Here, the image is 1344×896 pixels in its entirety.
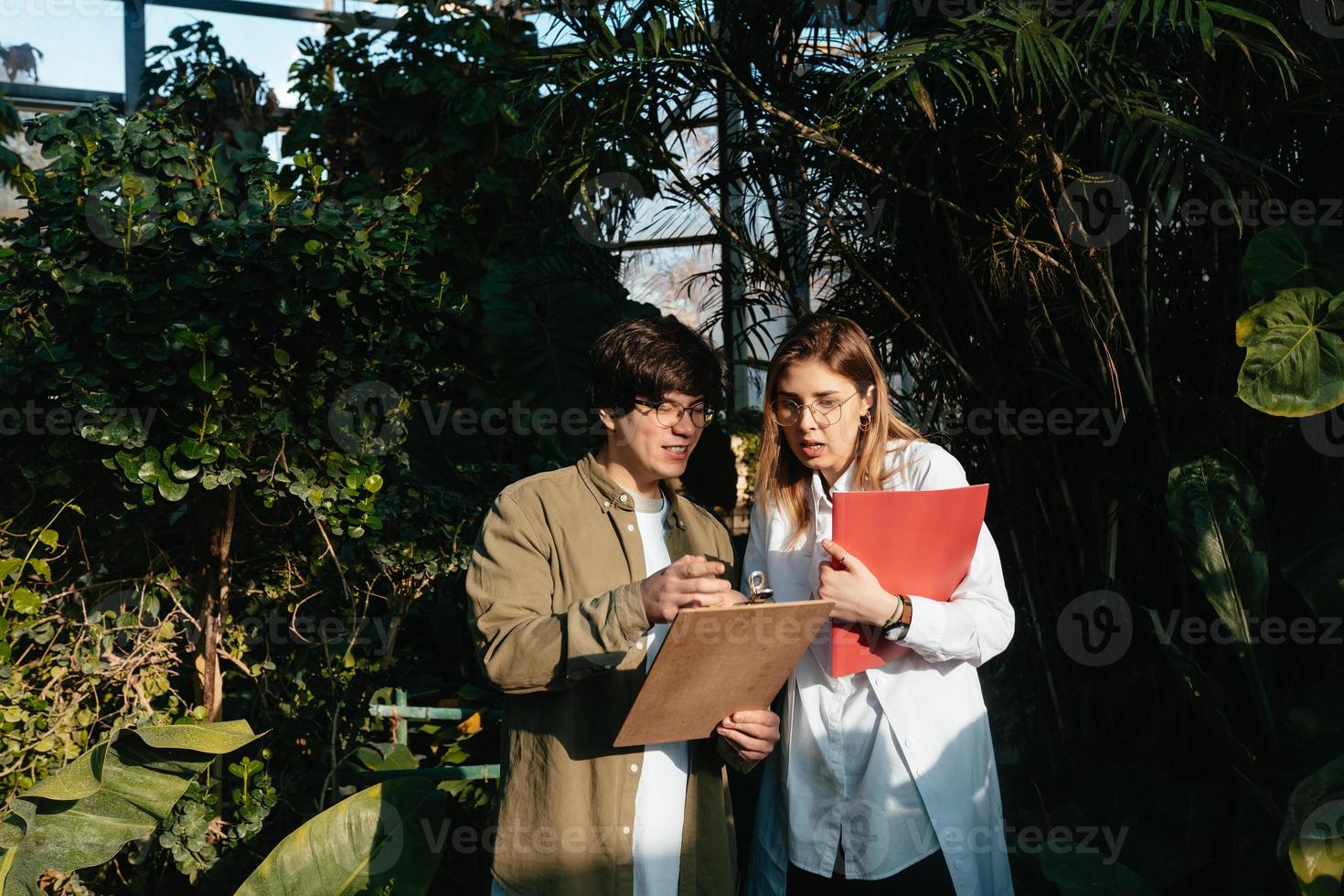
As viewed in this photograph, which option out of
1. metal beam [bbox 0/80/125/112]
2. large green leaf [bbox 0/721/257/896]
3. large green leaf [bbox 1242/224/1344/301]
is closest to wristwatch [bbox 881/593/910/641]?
large green leaf [bbox 1242/224/1344/301]

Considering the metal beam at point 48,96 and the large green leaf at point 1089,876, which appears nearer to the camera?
the large green leaf at point 1089,876

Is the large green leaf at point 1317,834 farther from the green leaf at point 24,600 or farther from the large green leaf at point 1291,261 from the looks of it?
the green leaf at point 24,600

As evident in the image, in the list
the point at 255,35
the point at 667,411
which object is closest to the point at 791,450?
the point at 667,411

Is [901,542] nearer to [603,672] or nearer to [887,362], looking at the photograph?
[603,672]

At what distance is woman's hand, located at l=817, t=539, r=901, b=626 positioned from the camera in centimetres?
168

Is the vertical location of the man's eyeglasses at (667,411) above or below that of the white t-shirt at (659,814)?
above

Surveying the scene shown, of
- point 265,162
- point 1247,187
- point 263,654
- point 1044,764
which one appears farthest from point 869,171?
point 263,654

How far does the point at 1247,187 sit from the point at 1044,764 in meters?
1.67

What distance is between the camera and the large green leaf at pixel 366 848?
7.92 feet

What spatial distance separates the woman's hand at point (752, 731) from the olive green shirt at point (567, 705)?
2.8 inches

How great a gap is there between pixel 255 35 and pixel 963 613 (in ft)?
19.0

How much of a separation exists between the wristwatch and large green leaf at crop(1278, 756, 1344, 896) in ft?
3.34

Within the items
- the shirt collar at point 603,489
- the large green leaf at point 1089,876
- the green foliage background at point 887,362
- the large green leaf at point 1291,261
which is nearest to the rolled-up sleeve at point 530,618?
the shirt collar at point 603,489

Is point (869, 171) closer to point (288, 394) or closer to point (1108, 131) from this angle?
point (1108, 131)
